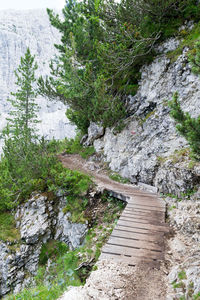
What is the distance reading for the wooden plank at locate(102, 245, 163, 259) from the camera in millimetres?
4379

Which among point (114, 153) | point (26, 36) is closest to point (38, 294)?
point (114, 153)

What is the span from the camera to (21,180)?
1009cm

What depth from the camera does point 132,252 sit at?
4.52 meters

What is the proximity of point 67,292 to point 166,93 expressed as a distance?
1077cm

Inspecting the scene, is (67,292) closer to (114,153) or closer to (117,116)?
(114,153)

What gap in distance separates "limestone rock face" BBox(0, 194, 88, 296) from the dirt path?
3328 millimetres

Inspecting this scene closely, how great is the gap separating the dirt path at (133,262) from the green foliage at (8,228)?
6.56 metres

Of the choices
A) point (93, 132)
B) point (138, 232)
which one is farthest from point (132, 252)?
point (93, 132)

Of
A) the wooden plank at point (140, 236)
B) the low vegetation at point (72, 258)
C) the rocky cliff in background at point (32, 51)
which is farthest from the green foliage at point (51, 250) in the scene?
the rocky cliff in background at point (32, 51)

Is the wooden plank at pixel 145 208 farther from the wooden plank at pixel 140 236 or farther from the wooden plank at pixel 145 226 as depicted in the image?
the wooden plank at pixel 140 236

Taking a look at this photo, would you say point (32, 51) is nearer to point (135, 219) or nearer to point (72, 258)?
point (72, 258)

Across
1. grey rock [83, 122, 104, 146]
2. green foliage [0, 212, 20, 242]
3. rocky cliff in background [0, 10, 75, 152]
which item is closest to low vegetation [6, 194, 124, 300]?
green foliage [0, 212, 20, 242]

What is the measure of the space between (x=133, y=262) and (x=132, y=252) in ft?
1.07

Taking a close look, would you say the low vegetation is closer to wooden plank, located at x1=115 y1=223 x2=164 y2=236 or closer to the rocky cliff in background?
wooden plank, located at x1=115 y1=223 x2=164 y2=236
